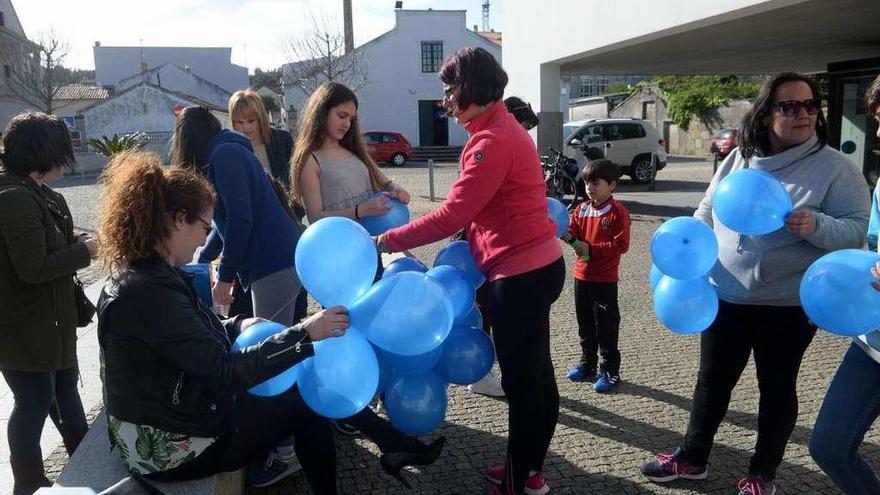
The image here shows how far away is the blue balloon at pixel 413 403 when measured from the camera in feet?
8.73

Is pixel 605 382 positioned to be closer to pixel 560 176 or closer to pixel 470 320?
pixel 470 320

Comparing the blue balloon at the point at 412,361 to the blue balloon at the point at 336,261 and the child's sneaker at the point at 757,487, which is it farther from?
the child's sneaker at the point at 757,487

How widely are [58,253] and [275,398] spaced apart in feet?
3.73

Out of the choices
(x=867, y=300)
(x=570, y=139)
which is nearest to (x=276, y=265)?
(x=867, y=300)

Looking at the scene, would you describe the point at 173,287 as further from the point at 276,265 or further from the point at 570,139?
the point at 570,139

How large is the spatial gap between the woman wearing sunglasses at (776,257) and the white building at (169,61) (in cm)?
5245

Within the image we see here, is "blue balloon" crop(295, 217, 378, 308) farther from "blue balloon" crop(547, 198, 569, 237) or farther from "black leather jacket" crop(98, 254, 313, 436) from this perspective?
"blue balloon" crop(547, 198, 569, 237)

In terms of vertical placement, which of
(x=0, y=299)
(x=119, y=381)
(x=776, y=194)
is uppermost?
(x=776, y=194)

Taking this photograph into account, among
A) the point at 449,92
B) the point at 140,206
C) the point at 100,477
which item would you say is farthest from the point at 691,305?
the point at 100,477

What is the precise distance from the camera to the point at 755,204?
236 centimetres

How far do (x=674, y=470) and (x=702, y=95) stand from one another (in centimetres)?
2686

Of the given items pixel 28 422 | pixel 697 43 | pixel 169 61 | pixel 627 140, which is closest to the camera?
pixel 28 422

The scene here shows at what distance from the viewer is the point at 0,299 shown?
257 cm

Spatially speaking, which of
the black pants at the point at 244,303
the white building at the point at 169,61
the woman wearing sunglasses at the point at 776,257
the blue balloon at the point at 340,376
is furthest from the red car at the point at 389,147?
the white building at the point at 169,61
